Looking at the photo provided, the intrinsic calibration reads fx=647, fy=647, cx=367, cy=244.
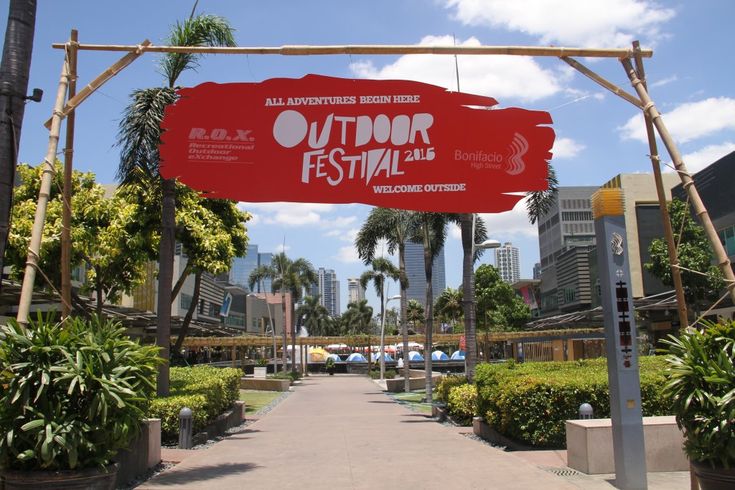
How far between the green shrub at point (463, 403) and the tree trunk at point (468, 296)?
135cm

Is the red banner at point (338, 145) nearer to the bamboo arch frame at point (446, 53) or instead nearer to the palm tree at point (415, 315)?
the bamboo arch frame at point (446, 53)

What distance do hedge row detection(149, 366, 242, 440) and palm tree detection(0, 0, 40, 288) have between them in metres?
6.83

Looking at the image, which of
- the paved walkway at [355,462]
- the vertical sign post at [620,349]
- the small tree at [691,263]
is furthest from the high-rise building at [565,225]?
the vertical sign post at [620,349]

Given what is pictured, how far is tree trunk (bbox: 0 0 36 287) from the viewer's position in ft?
23.1

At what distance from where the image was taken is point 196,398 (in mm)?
14273

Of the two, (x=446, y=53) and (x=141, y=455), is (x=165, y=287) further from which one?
(x=446, y=53)

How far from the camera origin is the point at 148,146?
13352mm

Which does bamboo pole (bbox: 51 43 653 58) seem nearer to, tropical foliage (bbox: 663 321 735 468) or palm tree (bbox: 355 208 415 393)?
tropical foliage (bbox: 663 321 735 468)

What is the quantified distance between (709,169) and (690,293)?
1193cm

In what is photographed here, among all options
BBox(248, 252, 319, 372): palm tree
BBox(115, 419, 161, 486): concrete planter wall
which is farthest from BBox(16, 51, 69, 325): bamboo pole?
BBox(248, 252, 319, 372): palm tree

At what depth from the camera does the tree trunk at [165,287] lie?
14.2m

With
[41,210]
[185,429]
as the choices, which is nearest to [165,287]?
[185,429]

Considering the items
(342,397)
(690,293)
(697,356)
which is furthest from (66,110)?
(690,293)

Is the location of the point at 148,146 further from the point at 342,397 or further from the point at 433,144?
the point at 342,397
